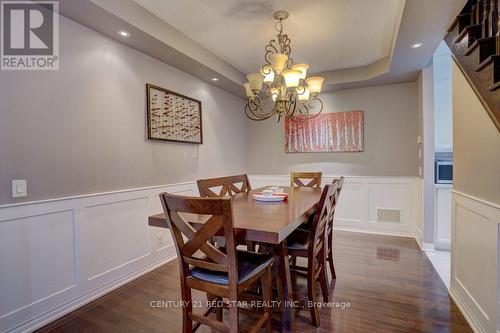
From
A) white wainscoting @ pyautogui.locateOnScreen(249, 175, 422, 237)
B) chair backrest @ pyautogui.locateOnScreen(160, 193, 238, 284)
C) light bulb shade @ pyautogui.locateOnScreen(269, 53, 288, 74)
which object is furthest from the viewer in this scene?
white wainscoting @ pyautogui.locateOnScreen(249, 175, 422, 237)

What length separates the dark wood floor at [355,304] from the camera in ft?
5.98

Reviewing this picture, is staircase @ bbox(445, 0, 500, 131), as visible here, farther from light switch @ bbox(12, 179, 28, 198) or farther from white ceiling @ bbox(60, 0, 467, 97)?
light switch @ bbox(12, 179, 28, 198)

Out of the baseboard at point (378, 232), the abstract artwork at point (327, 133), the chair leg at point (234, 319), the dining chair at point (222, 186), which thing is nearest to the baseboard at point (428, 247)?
the baseboard at point (378, 232)

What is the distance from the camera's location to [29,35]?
1915 millimetres

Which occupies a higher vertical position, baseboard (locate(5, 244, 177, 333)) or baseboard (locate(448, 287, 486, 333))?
baseboard (locate(448, 287, 486, 333))

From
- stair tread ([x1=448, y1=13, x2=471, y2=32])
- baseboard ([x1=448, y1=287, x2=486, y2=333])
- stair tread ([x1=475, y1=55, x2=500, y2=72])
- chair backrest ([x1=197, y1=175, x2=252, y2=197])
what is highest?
stair tread ([x1=448, y1=13, x2=471, y2=32])

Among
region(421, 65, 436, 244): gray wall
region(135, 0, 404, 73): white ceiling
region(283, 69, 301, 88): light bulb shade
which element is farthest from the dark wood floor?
region(135, 0, 404, 73): white ceiling

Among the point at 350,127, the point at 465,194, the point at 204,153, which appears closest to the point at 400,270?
the point at 465,194

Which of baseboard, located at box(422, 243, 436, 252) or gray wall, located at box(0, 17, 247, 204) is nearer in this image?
gray wall, located at box(0, 17, 247, 204)

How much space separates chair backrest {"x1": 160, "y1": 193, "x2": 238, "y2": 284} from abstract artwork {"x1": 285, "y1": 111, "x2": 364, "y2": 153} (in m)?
3.46

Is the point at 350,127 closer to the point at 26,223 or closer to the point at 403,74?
the point at 403,74

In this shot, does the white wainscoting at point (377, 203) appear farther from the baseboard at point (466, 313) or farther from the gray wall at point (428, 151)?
the baseboard at point (466, 313)

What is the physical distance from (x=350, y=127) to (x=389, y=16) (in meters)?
1.96

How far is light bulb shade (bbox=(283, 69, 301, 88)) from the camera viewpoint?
86.4 inches
